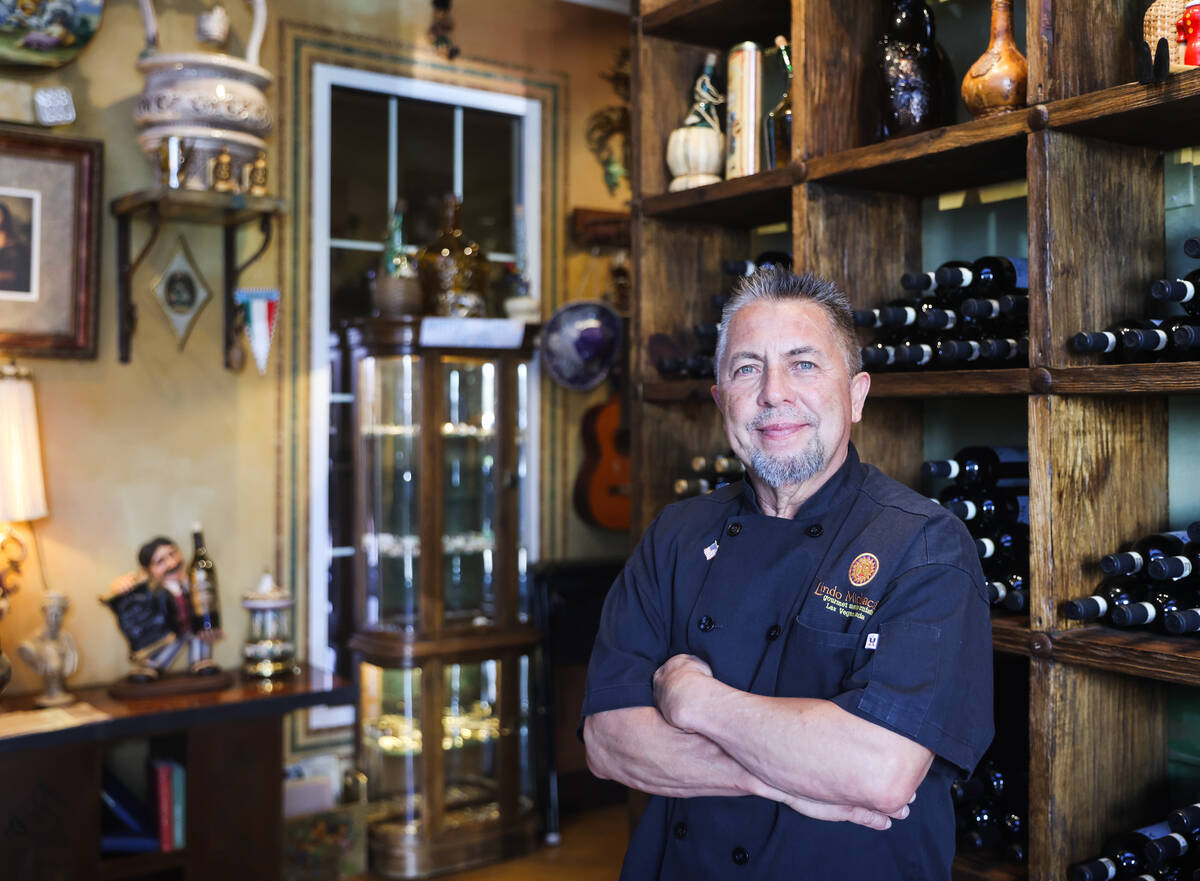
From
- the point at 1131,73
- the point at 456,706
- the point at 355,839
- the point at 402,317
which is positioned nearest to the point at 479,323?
the point at 402,317

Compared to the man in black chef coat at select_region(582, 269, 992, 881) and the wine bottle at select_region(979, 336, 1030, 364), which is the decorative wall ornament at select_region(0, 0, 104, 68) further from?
the wine bottle at select_region(979, 336, 1030, 364)

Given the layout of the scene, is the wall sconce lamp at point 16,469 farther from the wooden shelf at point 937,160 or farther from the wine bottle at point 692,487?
the wooden shelf at point 937,160

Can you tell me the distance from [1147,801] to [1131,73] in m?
1.37

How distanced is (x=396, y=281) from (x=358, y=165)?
0.61 meters

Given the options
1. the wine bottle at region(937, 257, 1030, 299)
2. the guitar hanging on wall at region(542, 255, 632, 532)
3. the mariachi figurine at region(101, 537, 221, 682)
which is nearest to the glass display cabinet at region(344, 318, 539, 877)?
the guitar hanging on wall at region(542, 255, 632, 532)

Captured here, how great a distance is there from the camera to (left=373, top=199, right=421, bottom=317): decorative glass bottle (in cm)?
413

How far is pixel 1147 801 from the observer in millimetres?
2188

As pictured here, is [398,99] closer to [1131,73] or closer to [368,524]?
[368,524]

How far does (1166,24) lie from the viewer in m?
1.95

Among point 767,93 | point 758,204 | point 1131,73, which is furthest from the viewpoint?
point 767,93

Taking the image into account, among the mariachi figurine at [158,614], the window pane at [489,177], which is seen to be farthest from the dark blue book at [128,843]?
the window pane at [489,177]

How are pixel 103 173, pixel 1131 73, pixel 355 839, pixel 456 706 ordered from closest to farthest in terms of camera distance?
pixel 1131 73, pixel 103 173, pixel 355 839, pixel 456 706

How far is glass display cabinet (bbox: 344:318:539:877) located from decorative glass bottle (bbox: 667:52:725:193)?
1.38 meters

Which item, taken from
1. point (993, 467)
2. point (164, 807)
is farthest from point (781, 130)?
point (164, 807)
